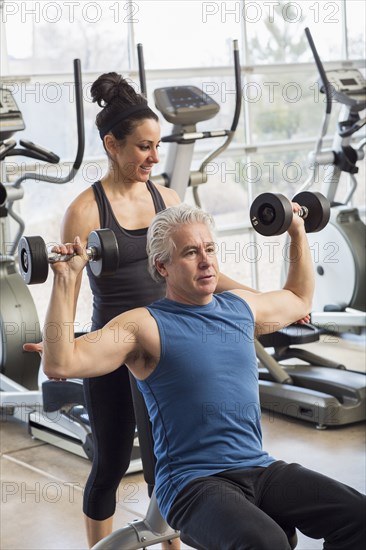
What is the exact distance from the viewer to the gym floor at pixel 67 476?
3.16 metres

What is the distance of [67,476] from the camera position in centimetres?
369

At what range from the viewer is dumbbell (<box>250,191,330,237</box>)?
7.43 feet

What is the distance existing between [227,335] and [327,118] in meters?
A: 2.94

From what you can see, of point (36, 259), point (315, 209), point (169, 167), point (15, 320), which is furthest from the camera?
point (15, 320)

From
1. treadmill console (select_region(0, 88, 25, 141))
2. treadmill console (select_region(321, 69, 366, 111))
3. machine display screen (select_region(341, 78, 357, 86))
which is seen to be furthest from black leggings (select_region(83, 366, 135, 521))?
machine display screen (select_region(341, 78, 357, 86))

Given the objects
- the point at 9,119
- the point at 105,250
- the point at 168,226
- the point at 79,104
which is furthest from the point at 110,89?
the point at 9,119

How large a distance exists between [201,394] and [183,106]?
210cm

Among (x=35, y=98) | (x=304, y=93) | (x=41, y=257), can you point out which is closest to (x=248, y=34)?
(x=304, y=93)

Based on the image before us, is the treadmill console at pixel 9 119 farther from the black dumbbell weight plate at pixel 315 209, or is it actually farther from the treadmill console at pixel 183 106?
the black dumbbell weight plate at pixel 315 209

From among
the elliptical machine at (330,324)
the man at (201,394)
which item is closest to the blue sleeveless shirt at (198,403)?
the man at (201,394)

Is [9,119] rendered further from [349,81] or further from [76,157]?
[349,81]

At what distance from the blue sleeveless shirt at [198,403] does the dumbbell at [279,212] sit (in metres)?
0.28

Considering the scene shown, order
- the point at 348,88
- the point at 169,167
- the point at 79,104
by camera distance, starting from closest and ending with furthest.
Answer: the point at 79,104 < the point at 169,167 < the point at 348,88

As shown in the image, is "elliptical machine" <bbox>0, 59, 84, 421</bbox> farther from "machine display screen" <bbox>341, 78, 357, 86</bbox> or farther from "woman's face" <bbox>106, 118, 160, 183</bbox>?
"machine display screen" <bbox>341, 78, 357, 86</bbox>
